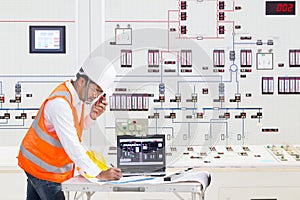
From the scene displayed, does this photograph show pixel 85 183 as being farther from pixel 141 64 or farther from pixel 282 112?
pixel 282 112

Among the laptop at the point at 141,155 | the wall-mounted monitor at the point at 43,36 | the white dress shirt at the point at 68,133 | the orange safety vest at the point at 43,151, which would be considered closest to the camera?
the white dress shirt at the point at 68,133

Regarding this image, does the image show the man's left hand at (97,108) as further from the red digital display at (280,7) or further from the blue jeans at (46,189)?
the red digital display at (280,7)

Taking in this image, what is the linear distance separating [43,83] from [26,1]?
59 centimetres

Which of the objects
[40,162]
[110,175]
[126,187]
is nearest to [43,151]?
[40,162]

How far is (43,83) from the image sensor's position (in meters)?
4.35

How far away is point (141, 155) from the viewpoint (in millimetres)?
3527

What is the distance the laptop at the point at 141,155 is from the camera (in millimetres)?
3503

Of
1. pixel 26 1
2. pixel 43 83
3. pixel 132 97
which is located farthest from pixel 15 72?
pixel 132 97

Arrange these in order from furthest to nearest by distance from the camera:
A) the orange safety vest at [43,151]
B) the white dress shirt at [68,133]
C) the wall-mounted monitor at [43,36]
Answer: the wall-mounted monitor at [43,36] < the orange safety vest at [43,151] < the white dress shirt at [68,133]

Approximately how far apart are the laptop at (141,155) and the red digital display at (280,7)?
1436 mm

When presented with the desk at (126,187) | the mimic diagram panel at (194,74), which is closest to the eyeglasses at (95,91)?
the desk at (126,187)

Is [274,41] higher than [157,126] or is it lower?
higher

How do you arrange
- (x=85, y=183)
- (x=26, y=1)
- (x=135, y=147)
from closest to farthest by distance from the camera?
(x=85, y=183), (x=135, y=147), (x=26, y=1)

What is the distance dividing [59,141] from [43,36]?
1.29 metres
